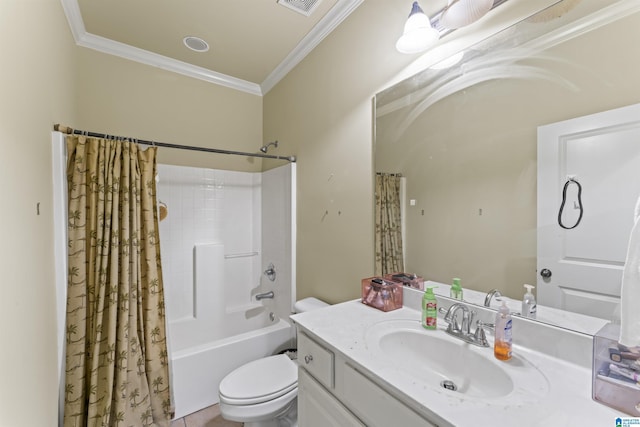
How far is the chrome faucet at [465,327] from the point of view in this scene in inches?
37.6

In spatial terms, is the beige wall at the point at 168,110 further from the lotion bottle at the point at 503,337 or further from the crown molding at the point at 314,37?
the lotion bottle at the point at 503,337

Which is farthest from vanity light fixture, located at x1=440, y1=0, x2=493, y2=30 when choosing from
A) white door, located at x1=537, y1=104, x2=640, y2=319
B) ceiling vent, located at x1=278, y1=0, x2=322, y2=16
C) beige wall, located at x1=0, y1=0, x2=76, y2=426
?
beige wall, located at x1=0, y1=0, x2=76, y2=426

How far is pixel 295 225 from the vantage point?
2.21 metres

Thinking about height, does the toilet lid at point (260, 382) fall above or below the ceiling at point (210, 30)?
below

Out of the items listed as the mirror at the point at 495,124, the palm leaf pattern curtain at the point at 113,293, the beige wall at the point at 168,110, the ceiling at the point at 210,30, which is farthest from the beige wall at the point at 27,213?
the mirror at the point at 495,124

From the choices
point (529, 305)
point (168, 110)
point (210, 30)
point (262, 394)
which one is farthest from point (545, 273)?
point (168, 110)

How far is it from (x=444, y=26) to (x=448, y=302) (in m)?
1.15

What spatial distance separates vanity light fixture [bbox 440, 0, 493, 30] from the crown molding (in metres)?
0.73

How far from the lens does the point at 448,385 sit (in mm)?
914

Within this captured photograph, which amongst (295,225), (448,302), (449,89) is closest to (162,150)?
(295,225)

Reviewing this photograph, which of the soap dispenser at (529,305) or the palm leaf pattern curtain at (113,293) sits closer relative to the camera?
the soap dispenser at (529,305)

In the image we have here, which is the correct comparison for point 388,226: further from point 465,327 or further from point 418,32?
point 418,32

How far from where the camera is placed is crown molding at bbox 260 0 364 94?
1.66 m

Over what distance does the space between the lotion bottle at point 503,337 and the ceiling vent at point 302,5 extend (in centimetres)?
188
